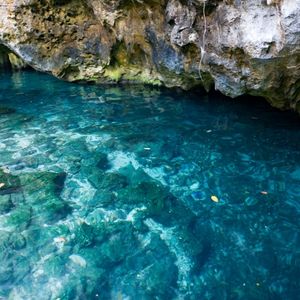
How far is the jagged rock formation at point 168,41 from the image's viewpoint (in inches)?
243

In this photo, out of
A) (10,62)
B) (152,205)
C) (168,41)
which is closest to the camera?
(152,205)

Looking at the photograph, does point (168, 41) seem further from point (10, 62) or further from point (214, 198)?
point (10, 62)

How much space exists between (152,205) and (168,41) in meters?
5.40

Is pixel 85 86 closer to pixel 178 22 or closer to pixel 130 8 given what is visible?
pixel 130 8

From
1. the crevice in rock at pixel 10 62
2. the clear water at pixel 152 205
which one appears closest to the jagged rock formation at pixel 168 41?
the clear water at pixel 152 205

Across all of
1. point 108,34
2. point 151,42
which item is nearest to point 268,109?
point 151,42

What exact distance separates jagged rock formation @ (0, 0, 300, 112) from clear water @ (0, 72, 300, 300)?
45.8 inches

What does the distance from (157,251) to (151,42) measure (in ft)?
22.9

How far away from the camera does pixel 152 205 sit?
535cm

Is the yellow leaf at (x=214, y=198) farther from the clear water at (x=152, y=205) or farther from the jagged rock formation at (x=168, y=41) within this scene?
the jagged rock formation at (x=168, y=41)

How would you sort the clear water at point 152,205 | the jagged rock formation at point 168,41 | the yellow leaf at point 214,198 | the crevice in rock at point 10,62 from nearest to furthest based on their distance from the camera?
the clear water at point 152,205, the yellow leaf at point 214,198, the jagged rock formation at point 168,41, the crevice in rock at point 10,62

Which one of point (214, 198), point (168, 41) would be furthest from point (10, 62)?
point (214, 198)

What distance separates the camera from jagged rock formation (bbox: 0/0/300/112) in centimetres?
618

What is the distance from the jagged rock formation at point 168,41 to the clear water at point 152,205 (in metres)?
1.16
